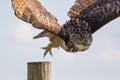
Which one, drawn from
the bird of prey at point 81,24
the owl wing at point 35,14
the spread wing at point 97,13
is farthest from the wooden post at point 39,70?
the spread wing at point 97,13

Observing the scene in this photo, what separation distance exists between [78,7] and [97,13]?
0.49 metres

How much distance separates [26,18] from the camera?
8.02m

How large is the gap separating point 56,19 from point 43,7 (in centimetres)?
32

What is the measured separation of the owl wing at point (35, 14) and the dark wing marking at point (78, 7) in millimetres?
622

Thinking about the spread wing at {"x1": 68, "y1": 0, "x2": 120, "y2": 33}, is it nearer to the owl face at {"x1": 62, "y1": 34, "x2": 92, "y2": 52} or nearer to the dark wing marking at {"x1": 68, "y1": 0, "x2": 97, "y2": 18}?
the dark wing marking at {"x1": 68, "y1": 0, "x2": 97, "y2": 18}

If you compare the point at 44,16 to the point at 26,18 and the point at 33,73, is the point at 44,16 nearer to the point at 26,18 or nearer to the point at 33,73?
the point at 26,18

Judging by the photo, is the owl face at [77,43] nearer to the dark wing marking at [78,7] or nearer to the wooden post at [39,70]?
the dark wing marking at [78,7]

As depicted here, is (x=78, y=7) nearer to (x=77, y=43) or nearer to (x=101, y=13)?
(x=101, y=13)

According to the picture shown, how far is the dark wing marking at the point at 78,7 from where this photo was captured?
950cm

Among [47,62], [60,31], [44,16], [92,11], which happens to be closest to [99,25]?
[92,11]

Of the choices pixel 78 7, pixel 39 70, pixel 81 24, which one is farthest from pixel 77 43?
pixel 39 70

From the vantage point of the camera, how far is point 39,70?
7.56 meters

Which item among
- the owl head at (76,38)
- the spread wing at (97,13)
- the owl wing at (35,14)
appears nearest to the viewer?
the owl wing at (35,14)

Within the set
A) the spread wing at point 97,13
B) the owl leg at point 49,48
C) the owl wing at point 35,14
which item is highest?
the spread wing at point 97,13
